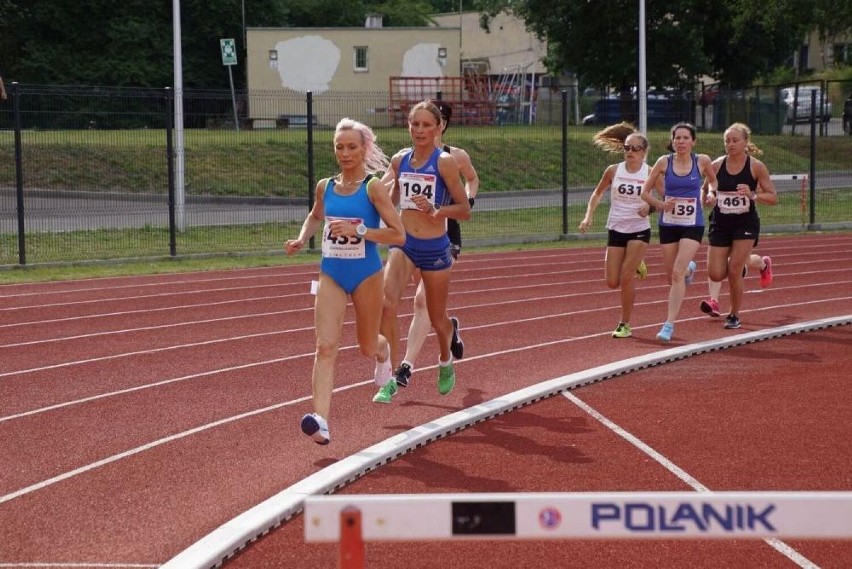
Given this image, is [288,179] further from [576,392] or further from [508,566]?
[508,566]

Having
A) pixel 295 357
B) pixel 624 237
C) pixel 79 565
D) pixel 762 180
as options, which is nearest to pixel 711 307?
pixel 762 180

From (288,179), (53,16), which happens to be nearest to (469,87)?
(53,16)

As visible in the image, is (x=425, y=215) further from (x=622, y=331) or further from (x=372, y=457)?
(x=622, y=331)

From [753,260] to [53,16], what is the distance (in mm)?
48447

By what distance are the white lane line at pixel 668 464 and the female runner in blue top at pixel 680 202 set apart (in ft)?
10.5

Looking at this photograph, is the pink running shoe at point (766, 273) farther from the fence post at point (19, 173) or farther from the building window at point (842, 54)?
the building window at point (842, 54)

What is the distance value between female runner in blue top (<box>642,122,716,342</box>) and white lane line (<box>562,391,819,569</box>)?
3186 mm

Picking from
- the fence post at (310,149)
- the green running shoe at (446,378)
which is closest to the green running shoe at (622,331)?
the green running shoe at (446,378)

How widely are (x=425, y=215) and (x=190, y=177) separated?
54.9ft

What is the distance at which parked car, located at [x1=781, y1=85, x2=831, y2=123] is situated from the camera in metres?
32.8

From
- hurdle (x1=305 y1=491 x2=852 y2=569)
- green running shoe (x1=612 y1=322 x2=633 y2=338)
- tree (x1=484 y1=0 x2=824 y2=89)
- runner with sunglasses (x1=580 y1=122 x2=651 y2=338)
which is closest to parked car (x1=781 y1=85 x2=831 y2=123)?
tree (x1=484 y1=0 x2=824 y2=89)

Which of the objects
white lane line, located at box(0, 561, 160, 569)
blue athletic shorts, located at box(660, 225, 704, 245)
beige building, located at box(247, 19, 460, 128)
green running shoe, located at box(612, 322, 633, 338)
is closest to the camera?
white lane line, located at box(0, 561, 160, 569)

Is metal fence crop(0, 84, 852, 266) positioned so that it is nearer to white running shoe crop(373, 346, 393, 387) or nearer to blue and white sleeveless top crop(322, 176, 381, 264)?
white running shoe crop(373, 346, 393, 387)

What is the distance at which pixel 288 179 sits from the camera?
27.4 metres
